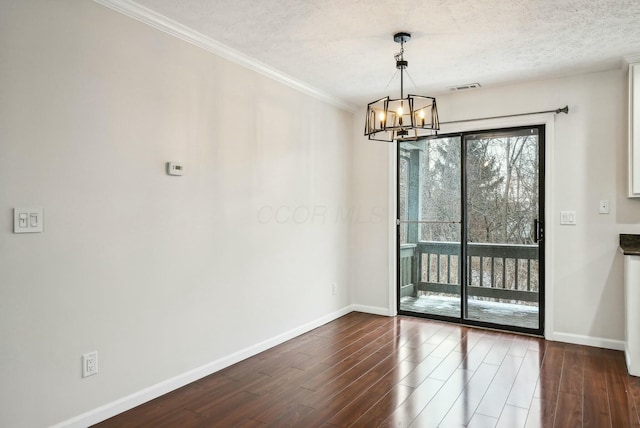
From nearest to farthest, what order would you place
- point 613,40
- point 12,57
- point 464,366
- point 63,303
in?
point 12,57 → point 63,303 → point 613,40 → point 464,366

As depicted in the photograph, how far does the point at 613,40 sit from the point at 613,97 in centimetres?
84

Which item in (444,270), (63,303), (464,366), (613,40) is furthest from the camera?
(444,270)

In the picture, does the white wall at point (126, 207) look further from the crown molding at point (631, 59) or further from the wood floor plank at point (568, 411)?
the crown molding at point (631, 59)

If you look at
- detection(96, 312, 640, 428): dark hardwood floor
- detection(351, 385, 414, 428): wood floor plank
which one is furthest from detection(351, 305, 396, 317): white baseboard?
detection(351, 385, 414, 428): wood floor plank

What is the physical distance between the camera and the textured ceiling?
267 cm

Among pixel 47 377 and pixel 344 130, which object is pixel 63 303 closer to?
pixel 47 377

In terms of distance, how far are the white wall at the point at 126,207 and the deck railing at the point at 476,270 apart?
164 cm

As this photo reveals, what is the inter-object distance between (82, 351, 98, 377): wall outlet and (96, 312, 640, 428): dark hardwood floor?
0.33 metres

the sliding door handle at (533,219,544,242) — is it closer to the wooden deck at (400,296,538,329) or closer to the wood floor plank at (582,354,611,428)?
the wooden deck at (400,296,538,329)

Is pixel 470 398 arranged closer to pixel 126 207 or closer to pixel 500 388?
pixel 500 388

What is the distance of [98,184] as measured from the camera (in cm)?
248

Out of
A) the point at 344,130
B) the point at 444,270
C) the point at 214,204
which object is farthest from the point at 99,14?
the point at 444,270

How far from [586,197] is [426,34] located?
2.26 metres

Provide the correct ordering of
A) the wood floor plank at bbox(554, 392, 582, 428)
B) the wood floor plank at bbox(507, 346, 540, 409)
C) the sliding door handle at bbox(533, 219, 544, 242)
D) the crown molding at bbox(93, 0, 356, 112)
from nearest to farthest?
the wood floor plank at bbox(554, 392, 582, 428) < the crown molding at bbox(93, 0, 356, 112) < the wood floor plank at bbox(507, 346, 540, 409) < the sliding door handle at bbox(533, 219, 544, 242)
